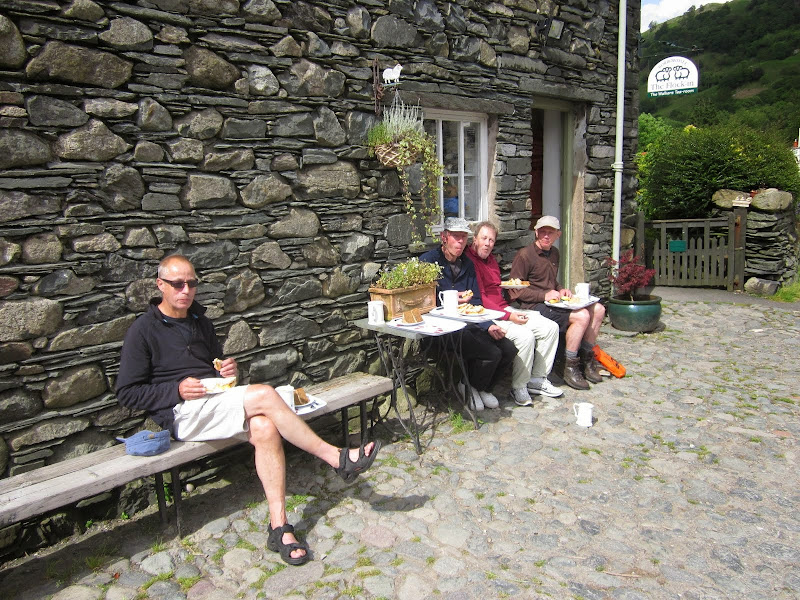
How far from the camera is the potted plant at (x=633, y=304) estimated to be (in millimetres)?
6722

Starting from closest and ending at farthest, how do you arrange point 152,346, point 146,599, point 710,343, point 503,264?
point 146,599 → point 152,346 → point 503,264 → point 710,343

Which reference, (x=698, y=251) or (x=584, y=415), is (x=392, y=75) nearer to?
(x=584, y=415)

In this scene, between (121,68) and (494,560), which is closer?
(494,560)

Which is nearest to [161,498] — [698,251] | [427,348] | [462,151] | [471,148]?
[427,348]

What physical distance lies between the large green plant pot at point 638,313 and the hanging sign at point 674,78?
5119 millimetres

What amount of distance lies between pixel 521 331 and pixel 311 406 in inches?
82.9

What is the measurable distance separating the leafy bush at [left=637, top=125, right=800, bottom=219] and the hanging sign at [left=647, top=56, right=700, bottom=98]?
2.95 feet

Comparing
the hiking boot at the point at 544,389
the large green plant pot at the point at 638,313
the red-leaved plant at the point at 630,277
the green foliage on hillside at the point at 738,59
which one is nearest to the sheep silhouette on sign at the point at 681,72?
the red-leaved plant at the point at 630,277

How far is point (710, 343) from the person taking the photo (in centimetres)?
643

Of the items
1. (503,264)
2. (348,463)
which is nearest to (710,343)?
(503,264)

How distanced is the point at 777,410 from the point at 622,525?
7.62 ft

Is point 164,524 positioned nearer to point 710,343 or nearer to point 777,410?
point 777,410

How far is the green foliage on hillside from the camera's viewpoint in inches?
1267

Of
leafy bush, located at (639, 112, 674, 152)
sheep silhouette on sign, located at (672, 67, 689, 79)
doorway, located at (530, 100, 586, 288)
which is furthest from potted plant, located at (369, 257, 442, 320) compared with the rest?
leafy bush, located at (639, 112, 674, 152)
